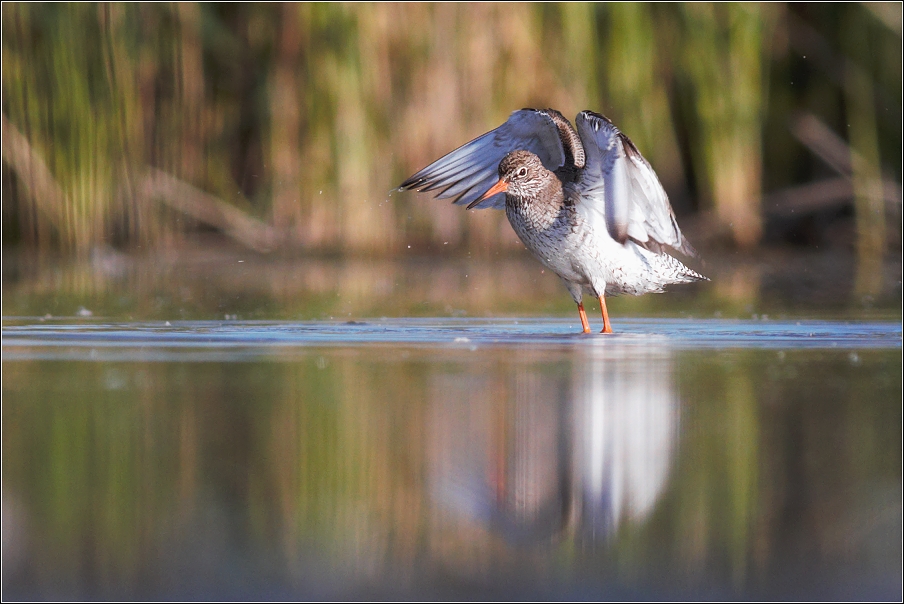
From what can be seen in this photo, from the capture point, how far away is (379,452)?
3.31 m

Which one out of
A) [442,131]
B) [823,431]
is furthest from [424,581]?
[442,131]

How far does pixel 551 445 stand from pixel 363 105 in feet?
21.6

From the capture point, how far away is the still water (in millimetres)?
2396

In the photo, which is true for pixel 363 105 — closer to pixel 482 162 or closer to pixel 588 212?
pixel 482 162

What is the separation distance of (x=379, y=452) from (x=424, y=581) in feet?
3.21

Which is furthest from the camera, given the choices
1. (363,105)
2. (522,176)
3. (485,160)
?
(363,105)

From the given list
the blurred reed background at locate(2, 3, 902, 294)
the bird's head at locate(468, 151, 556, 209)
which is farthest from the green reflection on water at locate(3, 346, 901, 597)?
the blurred reed background at locate(2, 3, 902, 294)

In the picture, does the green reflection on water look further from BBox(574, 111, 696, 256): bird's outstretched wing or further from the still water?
BBox(574, 111, 696, 256): bird's outstretched wing

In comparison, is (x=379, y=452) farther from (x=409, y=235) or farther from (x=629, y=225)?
(x=409, y=235)

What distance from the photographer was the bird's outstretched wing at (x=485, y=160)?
21.7 feet

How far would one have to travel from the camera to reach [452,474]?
3.07 meters

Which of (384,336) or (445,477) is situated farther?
(384,336)

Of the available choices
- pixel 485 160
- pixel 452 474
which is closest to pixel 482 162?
pixel 485 160

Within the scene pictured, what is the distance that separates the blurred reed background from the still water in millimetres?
4673
